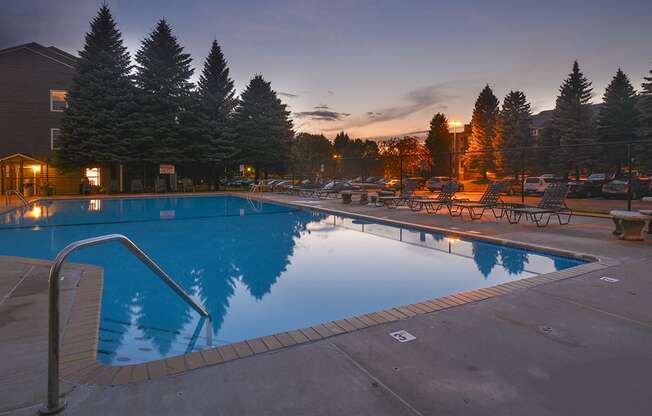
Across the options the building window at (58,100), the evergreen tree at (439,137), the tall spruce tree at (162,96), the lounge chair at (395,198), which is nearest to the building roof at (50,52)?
the building window at (58,100)

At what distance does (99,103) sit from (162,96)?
13.7 feet

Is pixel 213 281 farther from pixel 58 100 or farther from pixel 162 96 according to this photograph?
pixel 58 100

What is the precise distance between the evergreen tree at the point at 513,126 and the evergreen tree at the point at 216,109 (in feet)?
86.1

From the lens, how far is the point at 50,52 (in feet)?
83.1

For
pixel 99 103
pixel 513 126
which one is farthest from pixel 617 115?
pixel 99 103

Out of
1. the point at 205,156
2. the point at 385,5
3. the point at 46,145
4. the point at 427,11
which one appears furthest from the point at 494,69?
the point at 46,145

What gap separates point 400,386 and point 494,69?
2458 centimetres

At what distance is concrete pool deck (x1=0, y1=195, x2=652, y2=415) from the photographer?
229 cm

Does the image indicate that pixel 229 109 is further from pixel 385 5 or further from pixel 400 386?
pixel 400 386

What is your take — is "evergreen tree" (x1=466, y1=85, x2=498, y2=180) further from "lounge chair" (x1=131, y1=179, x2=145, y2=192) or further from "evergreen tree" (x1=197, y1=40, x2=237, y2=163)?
"lounge chair" (x1=131, y1=179, x2=145, y2=192)

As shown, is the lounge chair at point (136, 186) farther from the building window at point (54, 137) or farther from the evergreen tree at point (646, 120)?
the evergreen tree at point (646, 120)

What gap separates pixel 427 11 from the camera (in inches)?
668

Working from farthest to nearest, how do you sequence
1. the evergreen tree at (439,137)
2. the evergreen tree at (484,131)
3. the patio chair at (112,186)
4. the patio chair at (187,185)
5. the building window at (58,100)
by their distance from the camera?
the evergreen tree at (439,137) < the evergreen tree at (484,131) < the patio chair at (187,185) < the patio chair at (112,186) < the building window at (58,100)

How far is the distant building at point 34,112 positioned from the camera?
23.9m
